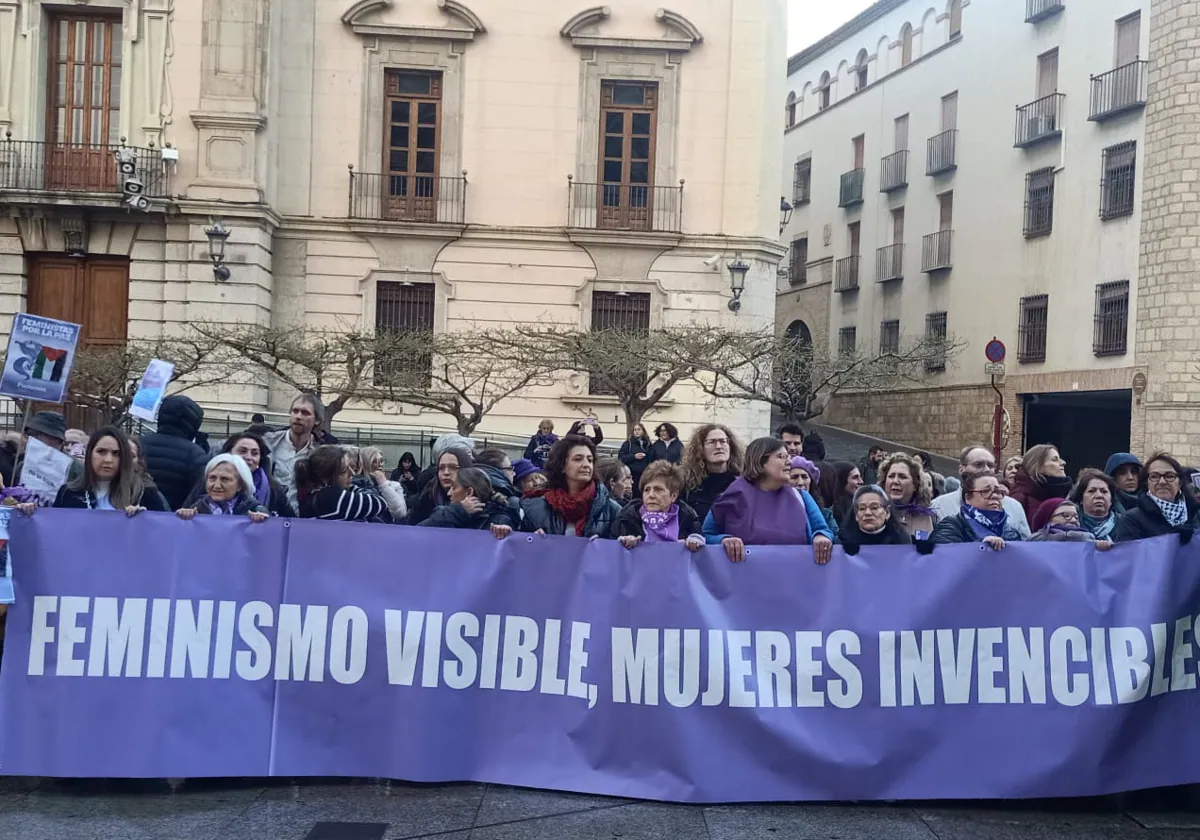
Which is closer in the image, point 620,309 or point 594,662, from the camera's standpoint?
point 594,662

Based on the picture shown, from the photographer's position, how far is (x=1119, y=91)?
29.0 meters

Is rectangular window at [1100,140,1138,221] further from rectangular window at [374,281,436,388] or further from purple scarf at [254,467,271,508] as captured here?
purple scarf at [254,467,271,508]

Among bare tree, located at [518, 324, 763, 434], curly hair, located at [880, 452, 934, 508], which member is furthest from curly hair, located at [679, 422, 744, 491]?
bare tree, located at [518, 324, 763, 434]

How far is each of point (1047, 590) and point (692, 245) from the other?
20595mm

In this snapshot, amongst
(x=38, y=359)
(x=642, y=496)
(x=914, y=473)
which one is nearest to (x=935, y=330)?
(x=914, y=473)

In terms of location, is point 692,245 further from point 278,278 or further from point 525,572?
point 525,572

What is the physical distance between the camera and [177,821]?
5.70m

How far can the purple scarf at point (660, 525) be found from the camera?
258 inches

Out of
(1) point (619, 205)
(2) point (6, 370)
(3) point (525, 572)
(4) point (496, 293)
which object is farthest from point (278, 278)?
(3) point (525, 572)

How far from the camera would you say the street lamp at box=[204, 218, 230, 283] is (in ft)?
78.6

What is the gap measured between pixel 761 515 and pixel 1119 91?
26.0 meters

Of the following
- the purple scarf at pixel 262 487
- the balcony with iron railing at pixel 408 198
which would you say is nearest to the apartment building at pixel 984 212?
the balcony with iron railing at pixel 408 198

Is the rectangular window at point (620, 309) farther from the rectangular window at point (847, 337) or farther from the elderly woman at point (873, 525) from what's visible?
the elderly woman at point (873, 525)

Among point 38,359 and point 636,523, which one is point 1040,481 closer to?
point 636,523
